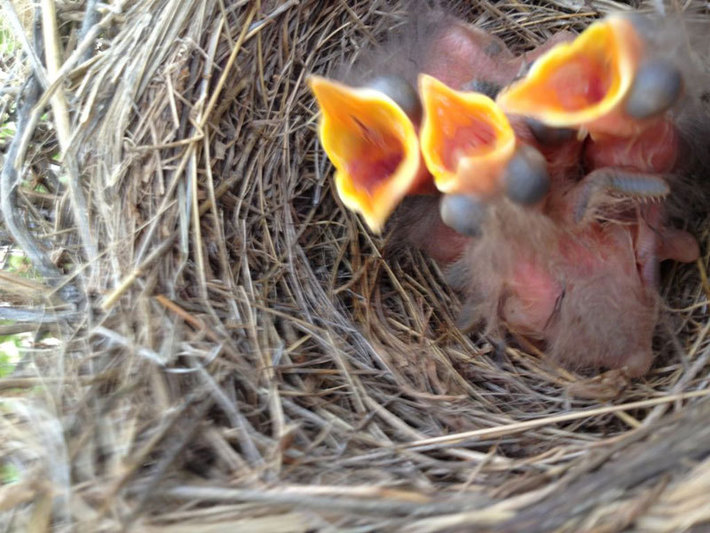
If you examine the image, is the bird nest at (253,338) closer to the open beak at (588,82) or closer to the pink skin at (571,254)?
the pink skin at (571,254)

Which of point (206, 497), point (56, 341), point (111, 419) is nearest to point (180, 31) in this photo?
point (56, 341)

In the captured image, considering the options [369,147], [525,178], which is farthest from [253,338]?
[525,178]

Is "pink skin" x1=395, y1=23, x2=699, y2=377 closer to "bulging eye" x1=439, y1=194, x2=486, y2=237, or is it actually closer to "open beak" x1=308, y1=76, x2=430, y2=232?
"bulging eye" x1=439, y1=194, x2=486, y2=237

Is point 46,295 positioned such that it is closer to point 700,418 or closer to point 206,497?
point 206,497

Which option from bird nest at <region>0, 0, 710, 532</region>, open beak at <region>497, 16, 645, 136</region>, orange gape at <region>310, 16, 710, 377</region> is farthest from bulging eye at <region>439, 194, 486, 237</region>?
bird nest at <region>0, 0, 710, 532</region>

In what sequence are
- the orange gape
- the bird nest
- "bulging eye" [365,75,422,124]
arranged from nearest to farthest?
the bird nest < the orange gape < "bulging eye" [365,75,422,124]

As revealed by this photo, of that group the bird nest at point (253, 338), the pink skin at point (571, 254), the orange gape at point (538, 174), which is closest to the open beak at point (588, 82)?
the orange gape at point (538, 174)

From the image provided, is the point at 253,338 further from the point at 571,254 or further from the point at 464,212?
the point at 571,254
